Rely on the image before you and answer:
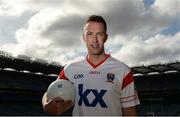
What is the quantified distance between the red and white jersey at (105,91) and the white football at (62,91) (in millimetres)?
193

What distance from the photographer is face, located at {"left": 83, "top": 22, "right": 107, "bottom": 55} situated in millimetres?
4293

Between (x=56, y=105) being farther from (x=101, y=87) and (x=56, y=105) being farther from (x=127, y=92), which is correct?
(x=127, y=92)

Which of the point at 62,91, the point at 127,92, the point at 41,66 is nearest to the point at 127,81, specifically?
the point at 127,92

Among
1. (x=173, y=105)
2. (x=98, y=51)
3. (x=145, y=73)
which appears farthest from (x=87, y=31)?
(x=145, y=73)

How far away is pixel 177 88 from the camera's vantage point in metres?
53.0

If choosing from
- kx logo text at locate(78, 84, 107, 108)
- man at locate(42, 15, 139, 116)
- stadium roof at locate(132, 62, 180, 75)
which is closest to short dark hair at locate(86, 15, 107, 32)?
man at locate(42, 15, 139, 116)

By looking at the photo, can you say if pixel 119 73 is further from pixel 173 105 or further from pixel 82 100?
pixel 173 105

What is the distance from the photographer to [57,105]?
13.2 feet

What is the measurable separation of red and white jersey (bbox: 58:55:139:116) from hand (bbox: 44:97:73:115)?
0.31 metres

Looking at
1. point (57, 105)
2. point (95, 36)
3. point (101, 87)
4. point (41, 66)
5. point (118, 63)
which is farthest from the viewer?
point (41, 66)

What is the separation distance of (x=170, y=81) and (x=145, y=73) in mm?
4413

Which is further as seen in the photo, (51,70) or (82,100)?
(51,70)

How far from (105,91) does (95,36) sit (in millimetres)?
737

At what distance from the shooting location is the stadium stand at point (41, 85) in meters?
47.5
